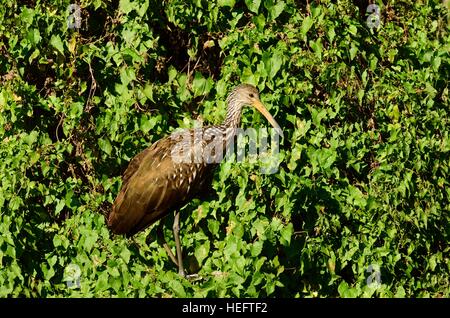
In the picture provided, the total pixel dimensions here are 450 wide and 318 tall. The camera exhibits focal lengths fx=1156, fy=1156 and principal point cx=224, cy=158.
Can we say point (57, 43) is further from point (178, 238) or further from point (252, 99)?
point (178, 238)

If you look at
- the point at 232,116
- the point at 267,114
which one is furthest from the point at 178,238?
the point at 267,114

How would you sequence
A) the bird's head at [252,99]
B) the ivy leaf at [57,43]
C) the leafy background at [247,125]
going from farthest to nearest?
the ivy leaf at [57,43] → the bird's head at [252,99] → the leafy background at [247,125]

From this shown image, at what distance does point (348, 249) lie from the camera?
24.0 ft

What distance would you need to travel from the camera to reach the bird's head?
24.2 feet

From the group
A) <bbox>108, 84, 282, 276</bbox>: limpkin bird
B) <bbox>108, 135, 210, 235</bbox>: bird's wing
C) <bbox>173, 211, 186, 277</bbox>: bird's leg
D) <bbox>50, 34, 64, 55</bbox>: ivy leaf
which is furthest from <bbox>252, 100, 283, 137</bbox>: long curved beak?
<bbox>50, 34, 64, 55</bbox>: ivy leaf

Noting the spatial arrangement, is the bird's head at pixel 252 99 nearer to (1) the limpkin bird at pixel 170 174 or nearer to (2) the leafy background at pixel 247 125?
(1) the limpkin bird at pixel 170 174

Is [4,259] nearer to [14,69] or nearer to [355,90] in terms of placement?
[14,69]

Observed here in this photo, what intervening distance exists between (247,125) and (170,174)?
0.68 m

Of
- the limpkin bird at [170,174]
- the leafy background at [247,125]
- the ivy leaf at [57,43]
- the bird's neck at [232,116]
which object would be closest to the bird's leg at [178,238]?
the limpkin bird at [170,174]

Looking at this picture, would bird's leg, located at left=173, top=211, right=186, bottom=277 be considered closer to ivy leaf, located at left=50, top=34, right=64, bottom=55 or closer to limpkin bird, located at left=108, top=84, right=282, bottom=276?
limpkin bird, located at left=108, top=84, right=282, bottom=276

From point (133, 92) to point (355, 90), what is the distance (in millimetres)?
1524

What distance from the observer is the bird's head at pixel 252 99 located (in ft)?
24.2
